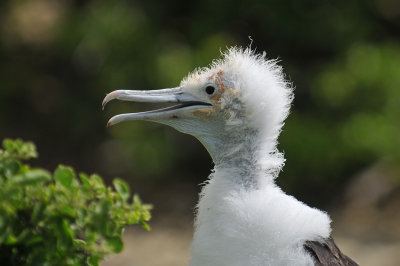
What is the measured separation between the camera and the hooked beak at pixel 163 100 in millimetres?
3936

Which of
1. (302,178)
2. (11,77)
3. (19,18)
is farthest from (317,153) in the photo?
(19,18)

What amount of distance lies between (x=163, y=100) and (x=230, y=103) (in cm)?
41

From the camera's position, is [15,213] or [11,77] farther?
[11,77]

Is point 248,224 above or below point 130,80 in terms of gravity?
below

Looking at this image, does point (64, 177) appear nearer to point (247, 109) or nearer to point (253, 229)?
point (253, 229)

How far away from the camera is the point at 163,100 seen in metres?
4.02

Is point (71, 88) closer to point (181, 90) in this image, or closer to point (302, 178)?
point (302, 178)

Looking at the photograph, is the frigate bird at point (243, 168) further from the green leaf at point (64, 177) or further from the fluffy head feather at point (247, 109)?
the green leaf at point (64, 177)

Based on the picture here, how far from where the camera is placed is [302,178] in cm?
988

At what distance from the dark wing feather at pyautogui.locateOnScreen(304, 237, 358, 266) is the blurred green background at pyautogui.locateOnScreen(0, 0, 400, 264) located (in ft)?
17.7

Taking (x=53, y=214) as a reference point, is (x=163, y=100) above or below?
above

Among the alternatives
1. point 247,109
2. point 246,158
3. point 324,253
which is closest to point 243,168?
point 246,158

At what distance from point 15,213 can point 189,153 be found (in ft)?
26.8

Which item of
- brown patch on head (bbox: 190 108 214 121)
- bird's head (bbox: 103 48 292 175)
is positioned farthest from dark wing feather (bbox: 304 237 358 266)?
brown patch on head (bbox: 190 108 214 121)
